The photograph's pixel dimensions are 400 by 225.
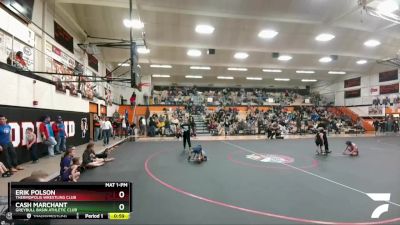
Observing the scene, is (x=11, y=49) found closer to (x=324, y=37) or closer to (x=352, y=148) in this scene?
(x=352, y=148)

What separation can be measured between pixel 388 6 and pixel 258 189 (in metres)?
12.7

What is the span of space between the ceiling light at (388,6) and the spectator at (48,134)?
51.2ft

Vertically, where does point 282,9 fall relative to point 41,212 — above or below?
above

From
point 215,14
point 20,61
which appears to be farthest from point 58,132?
point 215,14

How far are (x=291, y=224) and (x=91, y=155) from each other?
21.4 feet

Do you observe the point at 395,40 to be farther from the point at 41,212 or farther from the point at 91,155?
the point at 41,212

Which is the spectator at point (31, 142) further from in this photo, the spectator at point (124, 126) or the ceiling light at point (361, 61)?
the ceiling light at point (361, 61)

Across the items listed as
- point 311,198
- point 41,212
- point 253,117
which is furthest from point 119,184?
point 253,117

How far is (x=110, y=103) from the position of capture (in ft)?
67.5

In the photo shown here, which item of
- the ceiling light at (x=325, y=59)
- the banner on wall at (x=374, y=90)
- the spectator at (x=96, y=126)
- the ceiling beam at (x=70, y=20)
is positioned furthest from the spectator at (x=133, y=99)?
the banner on wall at (x=374, y=90)

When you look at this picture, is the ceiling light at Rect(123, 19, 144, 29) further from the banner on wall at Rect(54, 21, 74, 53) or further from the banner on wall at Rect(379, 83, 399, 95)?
the banner on wall at Rect(379, 83, 399, 95)

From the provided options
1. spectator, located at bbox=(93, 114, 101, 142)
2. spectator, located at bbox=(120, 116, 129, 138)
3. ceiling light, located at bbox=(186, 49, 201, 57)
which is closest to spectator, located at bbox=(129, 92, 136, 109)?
spectator, located at bbox=(120, 116, 129, 138)

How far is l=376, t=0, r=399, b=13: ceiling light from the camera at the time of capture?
40.1 ft
